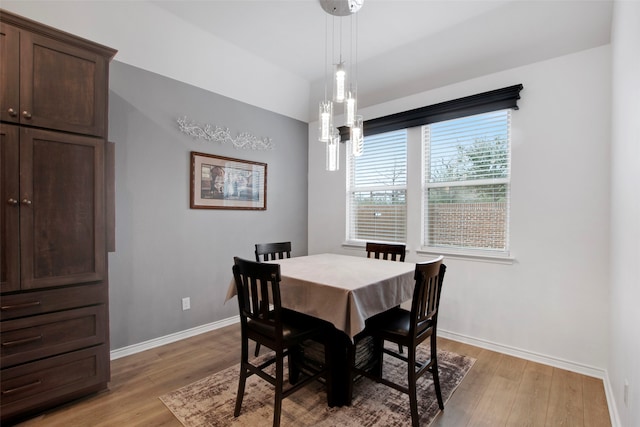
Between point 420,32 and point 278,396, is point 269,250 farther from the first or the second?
point 420,32

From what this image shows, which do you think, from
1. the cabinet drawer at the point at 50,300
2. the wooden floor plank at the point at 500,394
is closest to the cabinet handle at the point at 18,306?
the cabinet drawer at the point at 50,300

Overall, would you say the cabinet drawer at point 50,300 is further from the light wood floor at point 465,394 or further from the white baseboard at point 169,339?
the white baseboard at point 169,339

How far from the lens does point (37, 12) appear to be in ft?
7.40

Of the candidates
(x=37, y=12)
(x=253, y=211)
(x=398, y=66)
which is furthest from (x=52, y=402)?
(x=398, y=66)

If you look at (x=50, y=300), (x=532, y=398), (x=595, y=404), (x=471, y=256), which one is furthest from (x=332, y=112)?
(x=595, y=404)

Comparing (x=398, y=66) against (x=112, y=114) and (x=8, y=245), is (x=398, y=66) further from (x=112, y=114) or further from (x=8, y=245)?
(x=8, y=245)

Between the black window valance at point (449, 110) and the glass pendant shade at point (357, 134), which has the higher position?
the black window valance at point (449, 110)

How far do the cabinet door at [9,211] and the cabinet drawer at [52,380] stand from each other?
1.70 feet

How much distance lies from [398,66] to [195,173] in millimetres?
2559

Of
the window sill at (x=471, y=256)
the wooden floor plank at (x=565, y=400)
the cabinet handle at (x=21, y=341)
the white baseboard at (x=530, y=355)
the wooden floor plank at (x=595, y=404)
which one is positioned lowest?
the wooden floor plank at (x=565, y=400)

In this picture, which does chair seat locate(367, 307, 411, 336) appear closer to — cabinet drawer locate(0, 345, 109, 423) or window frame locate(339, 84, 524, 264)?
window frame locate(339, 84, 524, 264)

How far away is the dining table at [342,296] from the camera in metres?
1.73

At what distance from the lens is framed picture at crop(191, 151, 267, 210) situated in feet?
10.6

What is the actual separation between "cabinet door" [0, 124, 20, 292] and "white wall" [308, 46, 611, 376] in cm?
348
